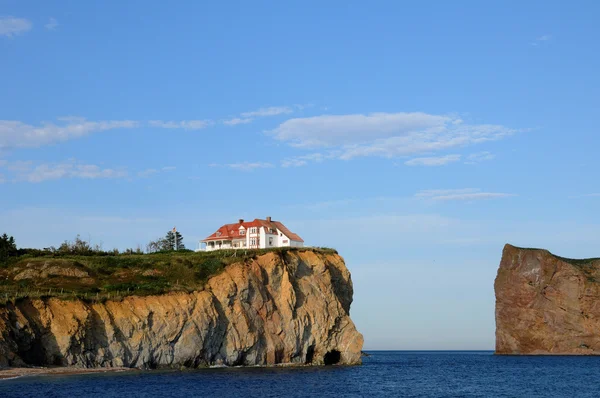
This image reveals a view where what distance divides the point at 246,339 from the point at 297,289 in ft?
35.0

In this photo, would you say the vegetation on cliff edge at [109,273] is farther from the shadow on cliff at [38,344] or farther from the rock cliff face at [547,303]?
the rock cliff face at [547,303]

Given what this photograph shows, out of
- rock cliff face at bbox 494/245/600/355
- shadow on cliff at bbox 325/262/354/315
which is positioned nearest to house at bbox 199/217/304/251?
shadow on cliff at bbox 325/262/354/315

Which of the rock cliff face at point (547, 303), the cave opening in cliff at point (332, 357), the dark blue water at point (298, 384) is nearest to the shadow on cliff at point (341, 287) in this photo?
the cave opening in cliff at point (332, 357)

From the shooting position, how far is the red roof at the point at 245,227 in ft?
335

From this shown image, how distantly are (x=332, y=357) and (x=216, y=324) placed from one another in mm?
20208

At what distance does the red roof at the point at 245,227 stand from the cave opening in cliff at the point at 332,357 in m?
21.2

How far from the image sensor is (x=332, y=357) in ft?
284

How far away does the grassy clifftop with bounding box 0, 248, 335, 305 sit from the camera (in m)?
70.6

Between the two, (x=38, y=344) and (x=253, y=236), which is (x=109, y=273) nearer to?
(x=38, y=344)

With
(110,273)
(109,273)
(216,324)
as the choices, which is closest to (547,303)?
(216,324)

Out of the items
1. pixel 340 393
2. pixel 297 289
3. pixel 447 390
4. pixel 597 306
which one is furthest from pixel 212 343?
pixel 597 306

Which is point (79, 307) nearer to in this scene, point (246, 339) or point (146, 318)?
point (146, 318)

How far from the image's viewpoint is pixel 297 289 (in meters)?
82.9

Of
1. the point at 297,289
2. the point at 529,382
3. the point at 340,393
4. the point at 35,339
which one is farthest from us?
the point at 297,289
